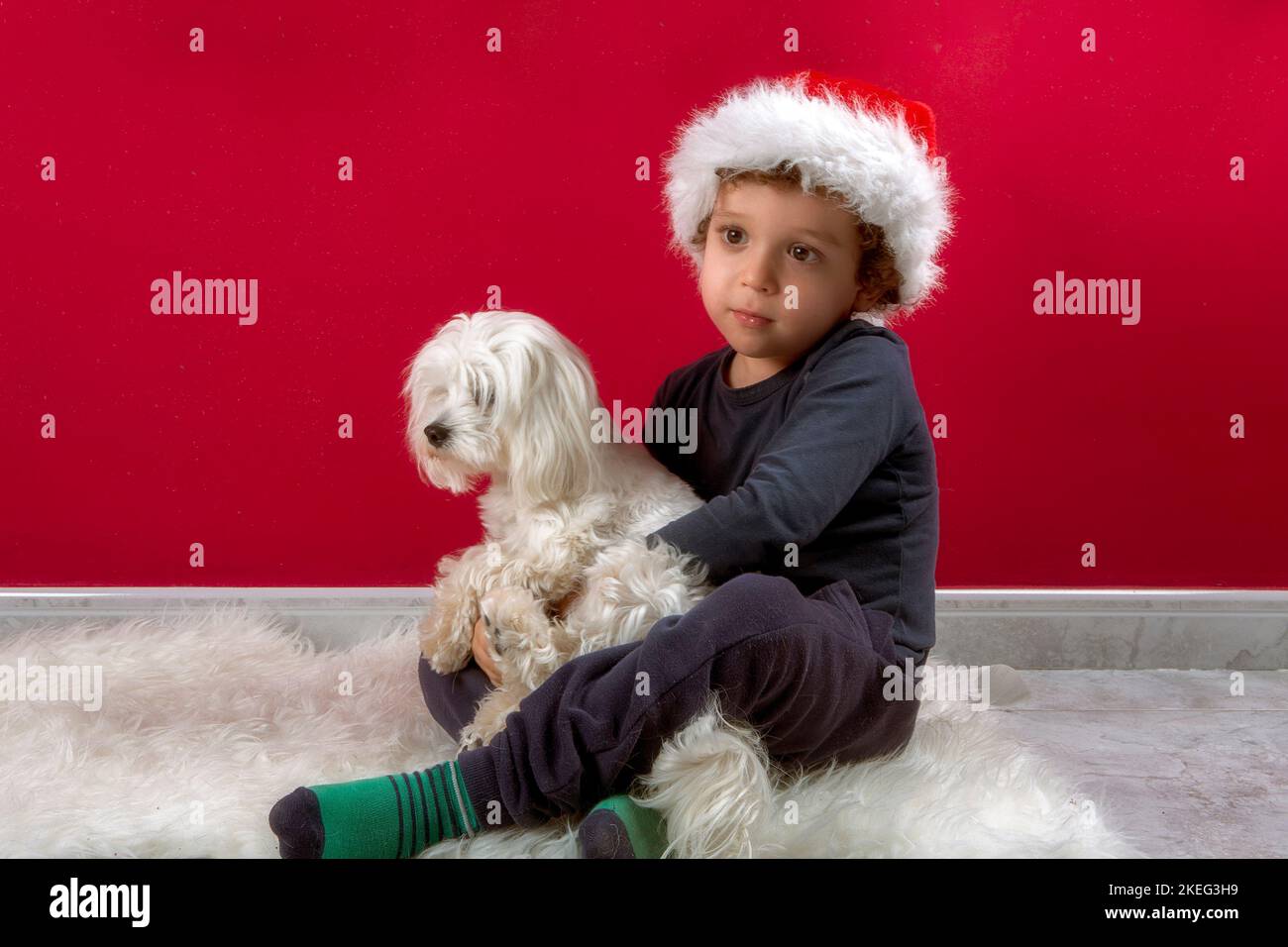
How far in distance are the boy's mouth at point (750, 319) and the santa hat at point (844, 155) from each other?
156 mm

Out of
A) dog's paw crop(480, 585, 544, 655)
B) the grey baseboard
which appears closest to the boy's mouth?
dog's paw crop(480, 585, 544, 655)

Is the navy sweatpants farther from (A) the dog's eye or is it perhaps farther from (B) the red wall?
(B) the red wall

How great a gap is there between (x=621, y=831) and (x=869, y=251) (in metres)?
0.74

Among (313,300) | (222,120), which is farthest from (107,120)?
(313,300)

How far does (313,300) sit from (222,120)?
0.34 m

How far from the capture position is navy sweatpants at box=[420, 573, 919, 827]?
3.57 feet

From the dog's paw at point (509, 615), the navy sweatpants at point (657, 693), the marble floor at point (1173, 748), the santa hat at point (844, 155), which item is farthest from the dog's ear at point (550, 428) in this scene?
the marble floor at point (1173, 748)

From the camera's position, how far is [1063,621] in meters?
2.05

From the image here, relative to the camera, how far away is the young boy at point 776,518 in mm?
1092

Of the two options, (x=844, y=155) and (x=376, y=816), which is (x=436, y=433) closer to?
(x=376, y=816)

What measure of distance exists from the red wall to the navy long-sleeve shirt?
0.63 m

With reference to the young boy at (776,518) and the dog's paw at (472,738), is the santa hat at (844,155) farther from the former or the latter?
the dog's paw at (472,738)

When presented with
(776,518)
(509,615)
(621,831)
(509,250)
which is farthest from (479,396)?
(509,250)

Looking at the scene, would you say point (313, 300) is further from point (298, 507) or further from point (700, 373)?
point (700, 373)
